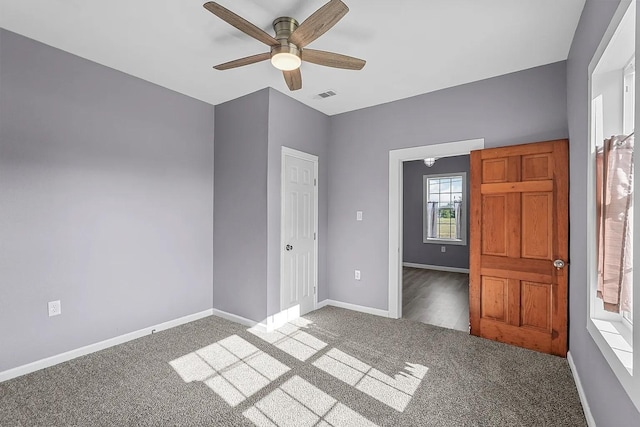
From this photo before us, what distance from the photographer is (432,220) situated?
6.92 m

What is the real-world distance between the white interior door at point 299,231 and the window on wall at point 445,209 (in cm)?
386

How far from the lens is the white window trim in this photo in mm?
1122

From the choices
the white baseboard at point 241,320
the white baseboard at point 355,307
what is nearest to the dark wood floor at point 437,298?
the white baseboard at point 355,307

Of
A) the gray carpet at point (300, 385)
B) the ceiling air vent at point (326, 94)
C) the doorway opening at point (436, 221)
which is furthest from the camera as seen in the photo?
the doorway opening at point (436, 221)

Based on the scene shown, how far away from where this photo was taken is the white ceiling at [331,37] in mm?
2053

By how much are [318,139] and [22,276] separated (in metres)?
3.29

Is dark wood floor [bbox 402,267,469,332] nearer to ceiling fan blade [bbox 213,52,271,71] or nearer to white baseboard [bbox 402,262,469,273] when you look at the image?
white baseboard [bbox 402,262,469,273]

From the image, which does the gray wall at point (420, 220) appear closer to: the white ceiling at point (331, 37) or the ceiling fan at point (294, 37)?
the white ceiling at point (331, 37)

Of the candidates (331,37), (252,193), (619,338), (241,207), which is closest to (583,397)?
(619,338)

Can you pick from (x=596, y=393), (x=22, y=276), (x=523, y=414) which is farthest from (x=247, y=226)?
(x=596, y=393)

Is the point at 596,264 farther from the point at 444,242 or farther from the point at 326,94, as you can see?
the point at 444,242

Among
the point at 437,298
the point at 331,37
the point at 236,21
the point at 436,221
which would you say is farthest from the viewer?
the point at 436,221

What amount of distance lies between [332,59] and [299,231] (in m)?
2.10

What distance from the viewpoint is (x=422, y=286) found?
5.28m
